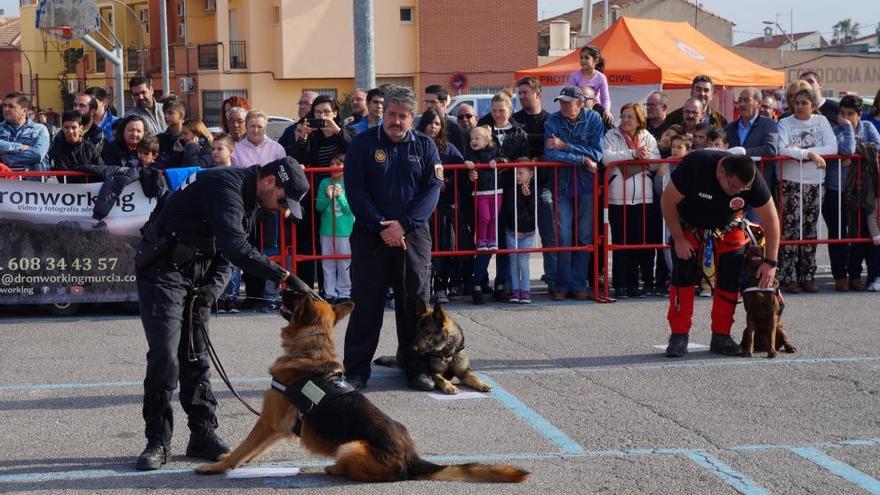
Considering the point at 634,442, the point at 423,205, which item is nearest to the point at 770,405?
the point at 634,442

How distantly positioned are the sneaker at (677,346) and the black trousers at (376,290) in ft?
6.86

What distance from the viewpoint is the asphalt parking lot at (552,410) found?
19.4ft

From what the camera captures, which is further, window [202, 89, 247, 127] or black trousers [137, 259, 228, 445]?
window [202, 89, 247, 127]

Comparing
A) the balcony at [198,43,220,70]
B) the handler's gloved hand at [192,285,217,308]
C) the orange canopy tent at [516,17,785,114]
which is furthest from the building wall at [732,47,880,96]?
the handler's gloved hand at [192,285,217,308]

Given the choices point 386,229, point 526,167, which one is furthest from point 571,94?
point 386,229

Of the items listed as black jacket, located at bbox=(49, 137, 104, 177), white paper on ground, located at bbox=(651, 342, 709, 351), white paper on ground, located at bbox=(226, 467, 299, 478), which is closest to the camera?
white paper on ground, located at bbox=(226, 467, 299, 478)

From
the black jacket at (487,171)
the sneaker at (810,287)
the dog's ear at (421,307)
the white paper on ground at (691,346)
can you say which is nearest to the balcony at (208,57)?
the black jacket at (487,171)

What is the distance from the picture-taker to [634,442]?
21.5 ft

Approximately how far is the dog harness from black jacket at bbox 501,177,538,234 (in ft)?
19.3

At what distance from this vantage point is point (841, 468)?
604cm

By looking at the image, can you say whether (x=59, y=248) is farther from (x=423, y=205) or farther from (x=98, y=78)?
(x=98, y=78)

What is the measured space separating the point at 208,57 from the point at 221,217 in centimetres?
4871

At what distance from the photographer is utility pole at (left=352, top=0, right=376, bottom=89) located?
12.8 meters

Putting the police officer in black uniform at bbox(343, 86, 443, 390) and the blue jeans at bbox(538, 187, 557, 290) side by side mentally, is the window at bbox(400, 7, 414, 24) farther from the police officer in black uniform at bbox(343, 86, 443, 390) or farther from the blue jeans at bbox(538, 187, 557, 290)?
the police officer in black uniform at bbox(343, 86, 443, 390)
